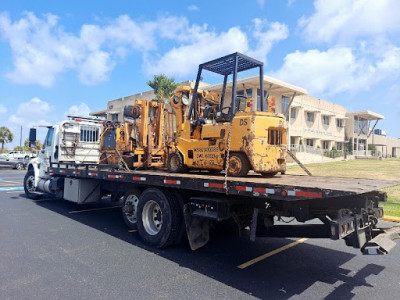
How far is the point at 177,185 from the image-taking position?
17.7ft

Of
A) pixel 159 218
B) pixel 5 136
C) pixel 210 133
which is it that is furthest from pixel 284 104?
pixel 5 136

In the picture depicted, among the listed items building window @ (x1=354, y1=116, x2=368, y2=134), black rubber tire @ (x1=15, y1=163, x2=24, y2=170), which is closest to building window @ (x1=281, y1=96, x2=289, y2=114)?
building window @ (x1=354, y1=116, x2=368, y2=134)

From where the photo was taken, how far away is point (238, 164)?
5.68m

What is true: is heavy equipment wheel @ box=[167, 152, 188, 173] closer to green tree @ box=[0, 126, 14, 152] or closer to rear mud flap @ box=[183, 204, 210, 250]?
rear mud flap @ box=[183, 204, 210, 250]

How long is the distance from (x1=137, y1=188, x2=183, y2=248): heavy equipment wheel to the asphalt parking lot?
0.70ft

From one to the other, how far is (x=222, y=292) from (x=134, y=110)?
19.2 feet

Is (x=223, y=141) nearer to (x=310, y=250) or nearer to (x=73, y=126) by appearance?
(x=310, y=250)

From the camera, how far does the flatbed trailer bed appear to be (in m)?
4.07

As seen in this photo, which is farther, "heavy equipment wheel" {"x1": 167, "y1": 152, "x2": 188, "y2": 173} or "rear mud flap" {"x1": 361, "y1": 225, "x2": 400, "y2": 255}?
"heavy equipment wheel" {"x1": 167, "y1": 152, "x2": 188, "y2": 173}

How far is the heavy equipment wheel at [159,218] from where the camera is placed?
561 centimetres

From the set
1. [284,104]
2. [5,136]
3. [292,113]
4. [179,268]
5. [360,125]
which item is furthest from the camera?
[5,136]

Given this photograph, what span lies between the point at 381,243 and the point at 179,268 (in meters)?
2.88

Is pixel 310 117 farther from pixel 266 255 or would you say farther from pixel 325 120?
pixel 266 255

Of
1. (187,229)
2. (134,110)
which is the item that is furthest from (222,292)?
(134,110)
